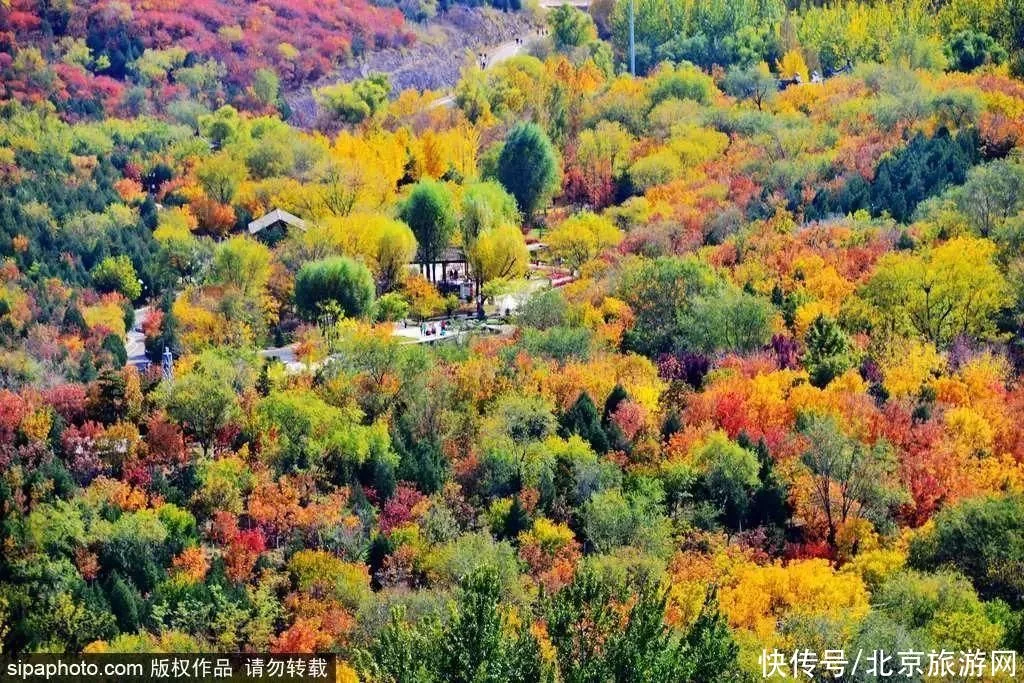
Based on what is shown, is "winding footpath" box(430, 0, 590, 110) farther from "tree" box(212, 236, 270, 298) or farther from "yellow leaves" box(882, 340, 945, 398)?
"yellow leaves" box(882, 340, 945, 398)

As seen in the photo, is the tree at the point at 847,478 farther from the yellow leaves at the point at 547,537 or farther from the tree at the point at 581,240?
the tree at the point at 581,240

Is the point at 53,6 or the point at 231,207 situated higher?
the point at 53,6

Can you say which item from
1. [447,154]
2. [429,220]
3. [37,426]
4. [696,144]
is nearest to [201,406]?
[37,426]

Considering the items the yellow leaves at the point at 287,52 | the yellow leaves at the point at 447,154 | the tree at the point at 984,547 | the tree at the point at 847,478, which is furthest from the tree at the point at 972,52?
the tree at the point at 984,547

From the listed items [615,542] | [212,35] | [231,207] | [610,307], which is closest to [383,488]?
[615,542]

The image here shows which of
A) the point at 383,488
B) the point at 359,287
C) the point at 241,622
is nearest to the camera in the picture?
the point at 241,622

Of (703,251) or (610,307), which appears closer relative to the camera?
(610,307)

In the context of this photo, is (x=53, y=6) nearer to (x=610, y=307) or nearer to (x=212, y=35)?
(x=212, y=35)
